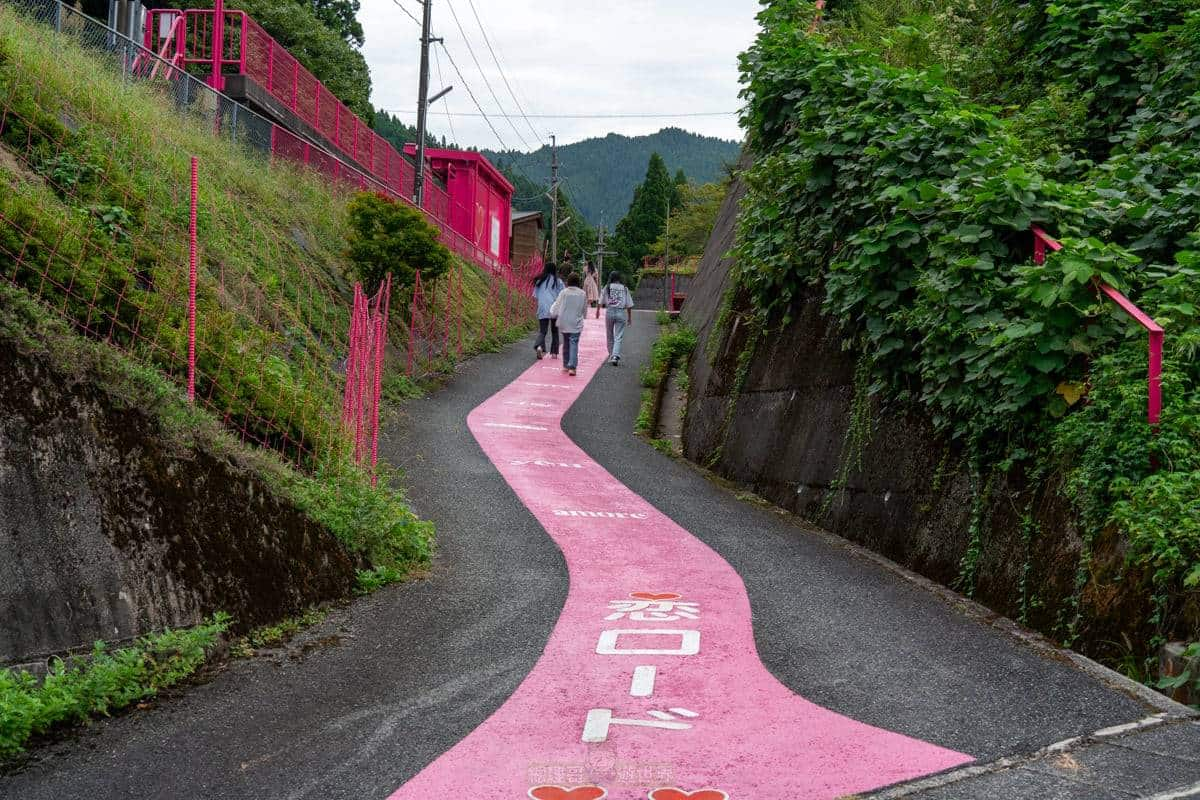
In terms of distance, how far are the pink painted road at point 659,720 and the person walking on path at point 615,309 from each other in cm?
1244

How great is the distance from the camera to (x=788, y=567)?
26.1ft

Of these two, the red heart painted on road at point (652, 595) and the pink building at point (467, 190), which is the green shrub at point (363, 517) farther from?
the pink building at point (467, 190)

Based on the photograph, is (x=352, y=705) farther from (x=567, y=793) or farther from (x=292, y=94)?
(x=292, y=94)

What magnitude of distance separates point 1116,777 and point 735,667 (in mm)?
2055

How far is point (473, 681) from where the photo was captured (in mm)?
5523

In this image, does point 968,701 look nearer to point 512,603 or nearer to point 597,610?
point 597,610

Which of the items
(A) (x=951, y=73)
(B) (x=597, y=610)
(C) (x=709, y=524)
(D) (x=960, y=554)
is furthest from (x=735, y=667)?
(A) (x=951, y=73)

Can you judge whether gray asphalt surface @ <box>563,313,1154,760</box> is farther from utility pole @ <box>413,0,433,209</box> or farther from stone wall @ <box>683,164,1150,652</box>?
utility pole @ <box>413,0,433,209</box>

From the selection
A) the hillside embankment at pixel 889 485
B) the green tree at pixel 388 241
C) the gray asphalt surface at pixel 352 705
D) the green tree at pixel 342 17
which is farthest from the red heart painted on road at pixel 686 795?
the green tree at pixel 342 17

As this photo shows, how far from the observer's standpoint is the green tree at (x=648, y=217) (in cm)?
9506

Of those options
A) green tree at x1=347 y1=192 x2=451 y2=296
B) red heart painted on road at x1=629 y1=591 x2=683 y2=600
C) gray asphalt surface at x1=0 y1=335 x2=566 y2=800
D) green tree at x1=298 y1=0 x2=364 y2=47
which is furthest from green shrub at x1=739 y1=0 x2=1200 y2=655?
green tree at x1=298 y1=0 x2=364 y2=47

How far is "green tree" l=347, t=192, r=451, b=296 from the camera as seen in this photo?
1742cm

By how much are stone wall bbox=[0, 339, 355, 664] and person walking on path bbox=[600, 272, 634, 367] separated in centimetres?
1457

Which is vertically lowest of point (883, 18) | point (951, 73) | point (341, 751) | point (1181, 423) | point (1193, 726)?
point (341, 751)
